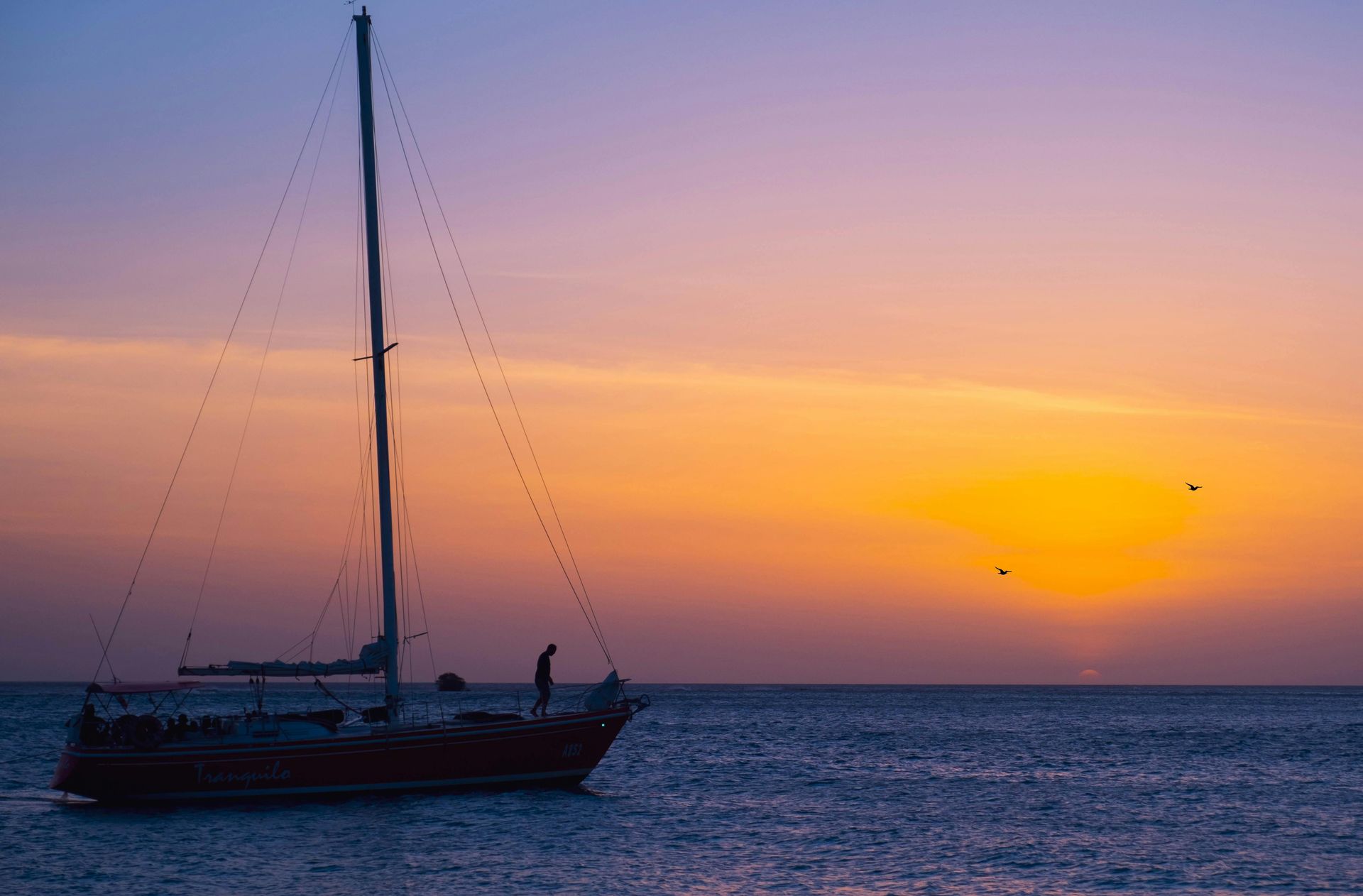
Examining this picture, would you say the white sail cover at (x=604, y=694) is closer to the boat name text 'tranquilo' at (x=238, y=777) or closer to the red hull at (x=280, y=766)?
the red hull at (x=280, y=766)

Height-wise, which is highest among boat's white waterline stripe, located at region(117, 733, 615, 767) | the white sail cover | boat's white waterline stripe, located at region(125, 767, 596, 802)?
→ the white sail cover

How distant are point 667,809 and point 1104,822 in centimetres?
1210

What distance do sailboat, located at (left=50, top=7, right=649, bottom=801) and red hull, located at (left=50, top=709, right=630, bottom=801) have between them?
0.08 ft

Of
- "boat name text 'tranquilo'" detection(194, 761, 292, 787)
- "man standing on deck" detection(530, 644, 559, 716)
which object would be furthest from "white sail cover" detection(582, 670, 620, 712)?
"boat name text 'tranquilo'" detection(194, 761, 292, 787)

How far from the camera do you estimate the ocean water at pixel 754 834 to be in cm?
2547

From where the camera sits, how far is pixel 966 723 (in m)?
101

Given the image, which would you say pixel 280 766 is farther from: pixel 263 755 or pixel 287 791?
pixel 287 791

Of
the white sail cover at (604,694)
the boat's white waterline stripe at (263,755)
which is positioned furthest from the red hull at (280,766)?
the white sail cover at (604,694)

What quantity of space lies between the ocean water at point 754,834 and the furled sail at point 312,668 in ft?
10.9

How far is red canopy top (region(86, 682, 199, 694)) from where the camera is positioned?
33031mm

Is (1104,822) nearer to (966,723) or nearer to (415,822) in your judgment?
(415,822)

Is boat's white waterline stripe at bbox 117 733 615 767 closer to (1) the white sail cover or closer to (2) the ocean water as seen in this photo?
(2) the ocean water

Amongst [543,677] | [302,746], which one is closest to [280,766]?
[302,746]

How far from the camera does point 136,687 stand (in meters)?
33.6
